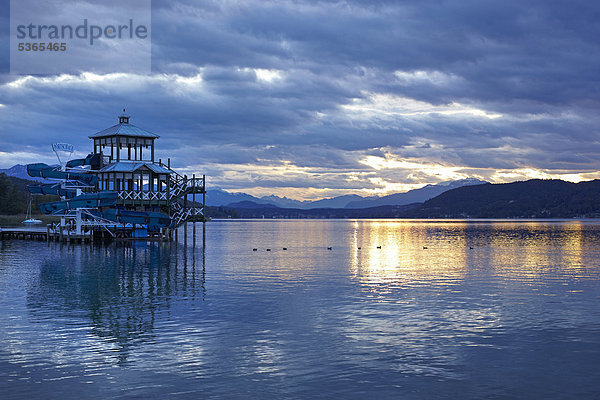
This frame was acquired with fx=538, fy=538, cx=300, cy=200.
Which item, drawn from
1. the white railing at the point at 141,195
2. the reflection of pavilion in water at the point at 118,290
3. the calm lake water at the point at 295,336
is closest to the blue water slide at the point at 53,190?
the white railing at the point at 141,195

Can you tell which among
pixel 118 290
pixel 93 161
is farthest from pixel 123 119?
pixel 118 290

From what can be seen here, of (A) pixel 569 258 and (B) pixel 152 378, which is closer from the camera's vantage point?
(B) pixel 152 378

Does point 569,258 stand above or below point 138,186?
below

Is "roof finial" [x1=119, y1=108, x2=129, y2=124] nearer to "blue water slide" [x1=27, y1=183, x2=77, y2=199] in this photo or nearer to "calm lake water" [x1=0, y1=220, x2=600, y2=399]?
"blue water slide" [x1=27, y1=183, x2=77, y2=199]

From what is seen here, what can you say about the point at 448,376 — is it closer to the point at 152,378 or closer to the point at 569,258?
the point at 152,378

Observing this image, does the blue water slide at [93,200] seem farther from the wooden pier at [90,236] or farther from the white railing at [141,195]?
the wooden pier at [90,236]

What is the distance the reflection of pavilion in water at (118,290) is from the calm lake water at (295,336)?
0.12m

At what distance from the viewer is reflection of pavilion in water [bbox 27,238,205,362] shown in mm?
22688

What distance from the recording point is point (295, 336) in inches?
844

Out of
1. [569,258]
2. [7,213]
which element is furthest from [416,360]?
[7,213]

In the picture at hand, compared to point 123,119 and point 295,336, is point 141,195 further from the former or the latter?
point 295,336

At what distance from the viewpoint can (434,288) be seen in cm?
3556

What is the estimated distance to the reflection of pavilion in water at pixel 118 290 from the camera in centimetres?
2269

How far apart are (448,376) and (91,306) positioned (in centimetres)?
1835
